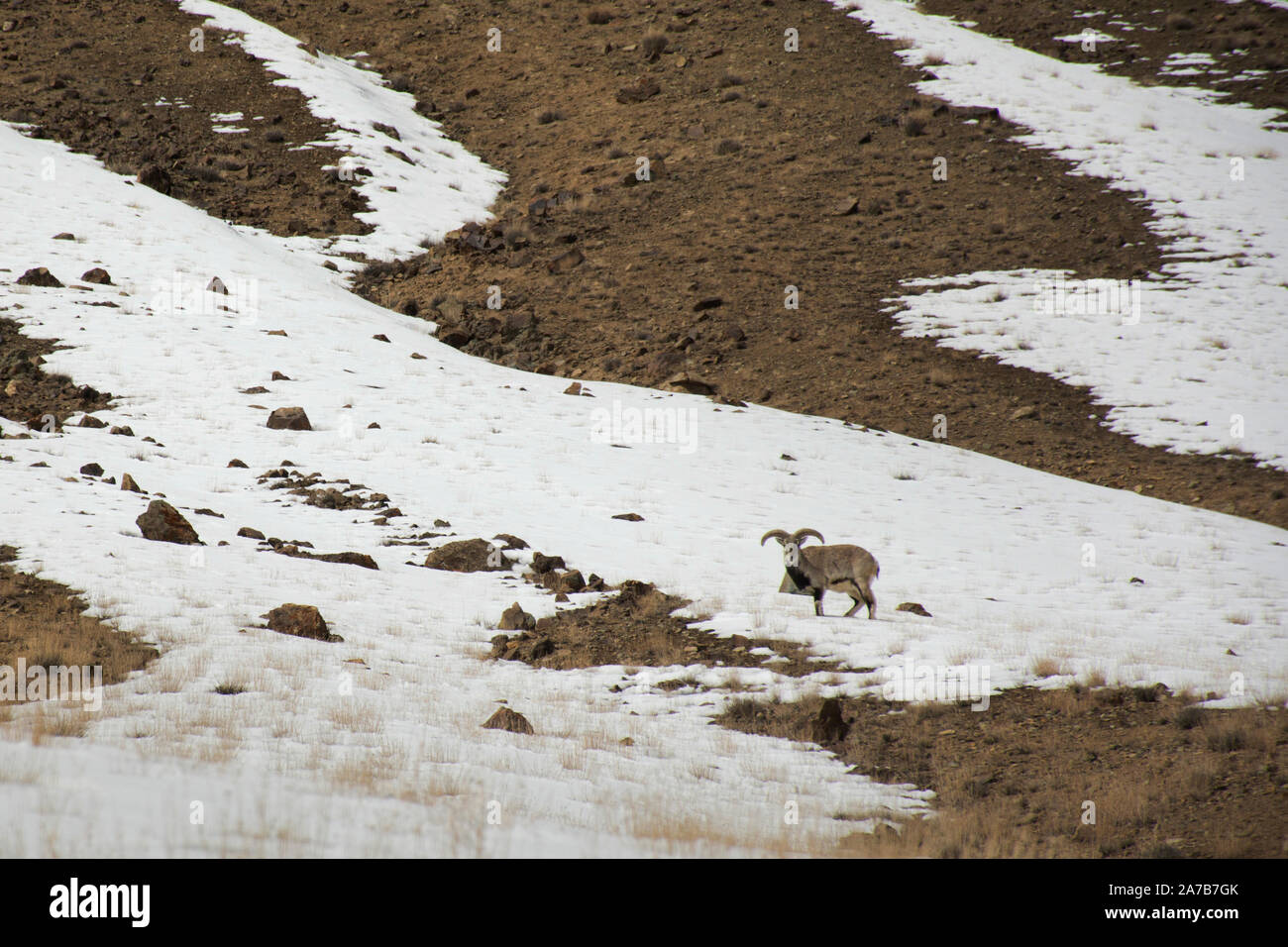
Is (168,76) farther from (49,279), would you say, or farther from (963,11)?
(963,11)

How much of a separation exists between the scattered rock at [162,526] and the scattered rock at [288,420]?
18.1 ft

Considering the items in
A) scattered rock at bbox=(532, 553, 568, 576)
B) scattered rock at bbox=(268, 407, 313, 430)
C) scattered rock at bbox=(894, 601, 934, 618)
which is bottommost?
scattered rock at bbox=(894, 601, 934, 618)

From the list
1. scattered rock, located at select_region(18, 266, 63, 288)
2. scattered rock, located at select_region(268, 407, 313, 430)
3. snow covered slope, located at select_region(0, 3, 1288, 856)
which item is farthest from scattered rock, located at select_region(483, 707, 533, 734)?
scattered rock, located at select_region(18, 266, 63, 288)

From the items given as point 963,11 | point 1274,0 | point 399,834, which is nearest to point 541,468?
point 399,834

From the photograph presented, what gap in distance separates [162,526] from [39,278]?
43.4 ft

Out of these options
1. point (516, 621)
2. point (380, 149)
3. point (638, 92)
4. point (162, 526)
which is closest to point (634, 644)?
point (516, 621)

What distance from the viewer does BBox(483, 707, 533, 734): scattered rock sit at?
7.56 meters

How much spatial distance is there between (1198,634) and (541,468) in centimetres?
978

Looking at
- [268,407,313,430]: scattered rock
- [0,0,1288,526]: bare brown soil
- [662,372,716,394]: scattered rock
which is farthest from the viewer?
[0,0,1288,526]: bare brown soil

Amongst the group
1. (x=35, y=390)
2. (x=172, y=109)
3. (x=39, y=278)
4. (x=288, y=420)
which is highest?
(x=172, y=109)

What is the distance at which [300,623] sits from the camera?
30.5 feet

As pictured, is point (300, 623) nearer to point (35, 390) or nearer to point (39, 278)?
point (35, 390)

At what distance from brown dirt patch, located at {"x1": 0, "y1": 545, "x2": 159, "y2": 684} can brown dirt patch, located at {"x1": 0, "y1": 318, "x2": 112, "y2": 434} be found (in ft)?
25.6

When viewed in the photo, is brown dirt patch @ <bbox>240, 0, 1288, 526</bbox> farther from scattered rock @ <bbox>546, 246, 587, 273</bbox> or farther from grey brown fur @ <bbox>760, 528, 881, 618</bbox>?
grey brown fur @ <bbox>760, 528, 881, 618</bbox>
